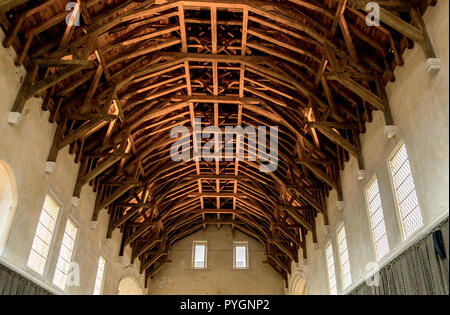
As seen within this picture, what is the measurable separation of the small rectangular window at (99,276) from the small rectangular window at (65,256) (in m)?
3.48

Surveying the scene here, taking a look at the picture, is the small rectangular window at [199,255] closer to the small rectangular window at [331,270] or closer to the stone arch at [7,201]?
the small rectangular window at [331,270]

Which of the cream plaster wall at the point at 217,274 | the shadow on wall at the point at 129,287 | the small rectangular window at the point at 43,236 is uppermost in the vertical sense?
the cream plaster wall at the point at 217,274

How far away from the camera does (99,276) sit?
20031 millimetres

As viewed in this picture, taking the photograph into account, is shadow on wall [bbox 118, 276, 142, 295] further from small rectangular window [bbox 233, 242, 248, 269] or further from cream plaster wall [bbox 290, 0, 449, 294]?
cream plaster wall [bbox 290, 0, 449, 294]

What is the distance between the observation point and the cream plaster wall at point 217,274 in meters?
30.2

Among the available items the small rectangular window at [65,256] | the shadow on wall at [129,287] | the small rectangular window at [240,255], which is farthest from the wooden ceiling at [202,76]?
the small rectangular window at [240,255]

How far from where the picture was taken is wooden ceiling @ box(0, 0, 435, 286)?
1210 centimetres

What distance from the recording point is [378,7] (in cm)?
1002

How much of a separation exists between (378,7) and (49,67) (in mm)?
9282

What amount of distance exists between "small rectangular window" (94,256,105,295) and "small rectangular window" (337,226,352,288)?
10583mm

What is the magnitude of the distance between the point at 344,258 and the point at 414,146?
24.7 ft

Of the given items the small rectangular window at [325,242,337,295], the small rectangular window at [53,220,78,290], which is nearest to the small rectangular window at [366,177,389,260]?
the small rectangular window at [325,242,337,295]
